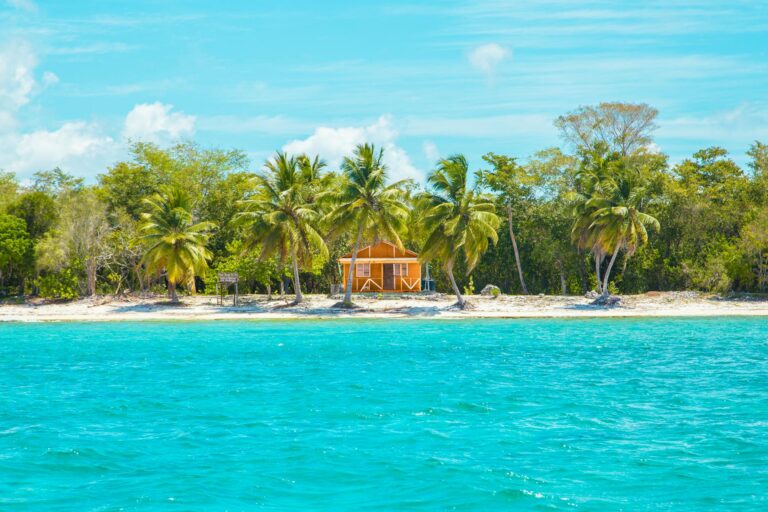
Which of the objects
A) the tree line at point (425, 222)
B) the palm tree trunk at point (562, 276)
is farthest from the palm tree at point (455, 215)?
the palm tree trunk at point (562, 276)

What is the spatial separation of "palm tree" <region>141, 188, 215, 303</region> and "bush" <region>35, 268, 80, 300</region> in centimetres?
517

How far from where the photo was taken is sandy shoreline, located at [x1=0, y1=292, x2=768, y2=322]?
3444cm

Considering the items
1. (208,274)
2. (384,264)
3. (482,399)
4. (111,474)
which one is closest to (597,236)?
(384,264)

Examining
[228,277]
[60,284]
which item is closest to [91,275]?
[60,284]

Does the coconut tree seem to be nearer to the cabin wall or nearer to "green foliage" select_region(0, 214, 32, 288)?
the cabin wall

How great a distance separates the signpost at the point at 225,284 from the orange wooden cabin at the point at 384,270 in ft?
21.5

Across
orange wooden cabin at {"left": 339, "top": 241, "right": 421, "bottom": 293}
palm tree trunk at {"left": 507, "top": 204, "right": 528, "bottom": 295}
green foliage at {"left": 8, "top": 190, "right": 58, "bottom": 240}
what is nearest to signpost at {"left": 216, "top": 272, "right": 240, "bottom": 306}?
orange wooden cabin at {"left": 339, "top": 241, "right": 421, "bottom": 293}

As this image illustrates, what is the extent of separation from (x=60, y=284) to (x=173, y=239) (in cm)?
782

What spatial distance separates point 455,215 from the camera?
35625mm

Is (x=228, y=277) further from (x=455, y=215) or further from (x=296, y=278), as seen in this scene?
(x=455, y=215)

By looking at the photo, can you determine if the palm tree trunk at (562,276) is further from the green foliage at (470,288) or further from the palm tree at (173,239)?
the palm tree at (173,239)

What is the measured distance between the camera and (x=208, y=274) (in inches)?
1649

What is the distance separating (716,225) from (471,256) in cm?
1499

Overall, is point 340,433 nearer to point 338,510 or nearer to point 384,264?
point 338,510
